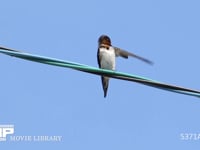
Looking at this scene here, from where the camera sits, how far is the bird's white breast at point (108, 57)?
7590mm

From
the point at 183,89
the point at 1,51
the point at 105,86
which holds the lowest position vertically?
the point at 183,89

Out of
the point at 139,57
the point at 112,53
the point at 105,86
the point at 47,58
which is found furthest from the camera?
the point at 105,86

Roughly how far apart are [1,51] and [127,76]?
0.78m

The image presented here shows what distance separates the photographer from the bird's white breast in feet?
24.9

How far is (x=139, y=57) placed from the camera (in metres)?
4.96

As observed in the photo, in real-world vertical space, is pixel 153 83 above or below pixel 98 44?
below

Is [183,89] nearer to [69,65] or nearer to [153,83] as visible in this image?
[153,83]

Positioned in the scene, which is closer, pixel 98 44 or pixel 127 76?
pixel 127 76

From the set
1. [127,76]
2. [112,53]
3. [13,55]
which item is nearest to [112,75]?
[127,76]

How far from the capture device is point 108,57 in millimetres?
7602

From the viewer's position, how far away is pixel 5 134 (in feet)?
27.3

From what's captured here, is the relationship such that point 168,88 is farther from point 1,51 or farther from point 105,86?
point 105,86

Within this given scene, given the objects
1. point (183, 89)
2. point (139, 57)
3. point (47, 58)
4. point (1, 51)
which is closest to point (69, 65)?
point (47, 58)

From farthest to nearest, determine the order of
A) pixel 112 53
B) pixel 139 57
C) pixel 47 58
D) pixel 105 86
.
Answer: pixel 105 86, pixel 112 53, pixel 139 57, pixel 47 58
